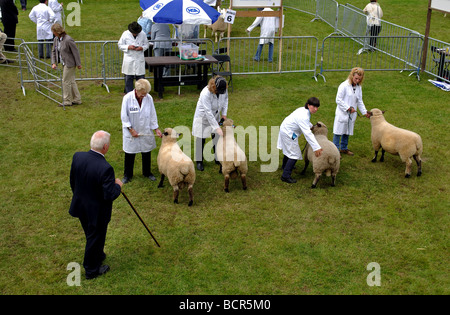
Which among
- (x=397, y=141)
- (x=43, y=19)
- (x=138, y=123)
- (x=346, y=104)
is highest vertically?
(x=43, y=19)

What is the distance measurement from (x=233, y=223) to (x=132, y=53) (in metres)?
6.75

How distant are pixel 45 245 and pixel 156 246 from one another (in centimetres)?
168

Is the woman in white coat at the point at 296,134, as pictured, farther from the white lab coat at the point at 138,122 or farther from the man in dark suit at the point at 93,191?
the man in dark suit at the point at 93,191

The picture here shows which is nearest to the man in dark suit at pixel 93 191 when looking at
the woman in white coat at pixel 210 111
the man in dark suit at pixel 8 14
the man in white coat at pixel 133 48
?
the woman in white coat at pixel 210 111

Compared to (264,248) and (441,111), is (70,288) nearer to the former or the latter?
(264,248)

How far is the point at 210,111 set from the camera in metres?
9.12

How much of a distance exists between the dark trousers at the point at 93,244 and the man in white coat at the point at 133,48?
7243 millimetres

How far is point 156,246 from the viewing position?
7246mm

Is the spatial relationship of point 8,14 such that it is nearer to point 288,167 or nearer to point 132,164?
point 132,164

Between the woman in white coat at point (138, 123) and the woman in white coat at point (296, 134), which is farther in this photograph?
the woman in white coat at point (296, 134)

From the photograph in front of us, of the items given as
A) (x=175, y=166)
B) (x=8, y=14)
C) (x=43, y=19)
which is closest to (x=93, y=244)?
(x=175, y=166)

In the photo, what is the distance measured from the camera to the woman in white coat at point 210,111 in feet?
29.2

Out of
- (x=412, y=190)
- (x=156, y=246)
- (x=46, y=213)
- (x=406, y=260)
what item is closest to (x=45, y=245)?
(x=46, y=213)


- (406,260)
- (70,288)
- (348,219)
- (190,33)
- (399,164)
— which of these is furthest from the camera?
(190,33)
